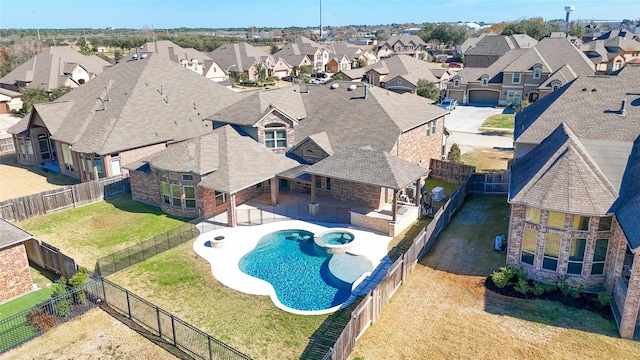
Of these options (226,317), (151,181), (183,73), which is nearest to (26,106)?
(183,73)

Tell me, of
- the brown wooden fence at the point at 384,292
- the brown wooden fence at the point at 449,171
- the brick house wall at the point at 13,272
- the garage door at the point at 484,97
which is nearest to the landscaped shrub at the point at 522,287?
the brown wooden fence at the point at 384,292

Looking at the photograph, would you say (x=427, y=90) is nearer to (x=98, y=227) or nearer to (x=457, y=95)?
(x=457, y=95)

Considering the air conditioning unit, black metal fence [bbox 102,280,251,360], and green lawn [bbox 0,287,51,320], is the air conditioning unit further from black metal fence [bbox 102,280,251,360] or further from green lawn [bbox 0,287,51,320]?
green lawn [bbox 0,287,51,320]

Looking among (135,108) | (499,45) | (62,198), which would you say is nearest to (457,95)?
(499,45)

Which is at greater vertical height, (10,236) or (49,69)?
(49,69)

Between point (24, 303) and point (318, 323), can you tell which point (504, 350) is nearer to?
point (318, 323)

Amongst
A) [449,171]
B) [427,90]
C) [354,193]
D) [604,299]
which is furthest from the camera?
[427,90]
